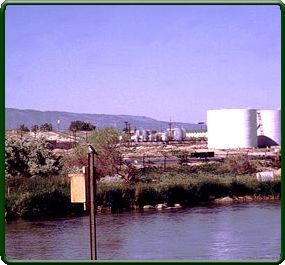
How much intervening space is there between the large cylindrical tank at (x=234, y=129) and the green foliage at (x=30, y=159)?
4.79 m

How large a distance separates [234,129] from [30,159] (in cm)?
560

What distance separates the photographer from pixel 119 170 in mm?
9664

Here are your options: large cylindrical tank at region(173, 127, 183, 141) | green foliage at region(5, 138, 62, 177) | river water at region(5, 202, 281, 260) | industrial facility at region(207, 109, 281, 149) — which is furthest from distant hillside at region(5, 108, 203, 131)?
large cylindrical tank at region(173, 127, 183, 141)

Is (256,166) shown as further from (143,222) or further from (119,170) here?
(143,222)

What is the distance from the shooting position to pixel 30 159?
904 cm

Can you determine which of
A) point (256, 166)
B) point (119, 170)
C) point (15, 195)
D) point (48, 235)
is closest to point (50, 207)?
point (15, 195)

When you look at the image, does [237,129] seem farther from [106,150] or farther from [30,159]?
[30,159]

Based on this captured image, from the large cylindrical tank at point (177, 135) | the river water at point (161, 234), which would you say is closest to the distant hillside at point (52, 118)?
the river water at point (161, 234)

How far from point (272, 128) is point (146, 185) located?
14.7 ft

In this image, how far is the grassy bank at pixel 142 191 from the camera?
7.12 meters

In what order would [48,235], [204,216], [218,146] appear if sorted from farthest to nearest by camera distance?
[218,146] → [204,216] → [48,235]

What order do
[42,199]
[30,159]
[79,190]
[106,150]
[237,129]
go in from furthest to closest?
[237,129], [106,150], [30,159], [42,199], [79,190]

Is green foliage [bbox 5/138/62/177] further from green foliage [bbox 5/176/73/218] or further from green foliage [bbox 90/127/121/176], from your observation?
green foliage [bbox 5/176/73/218]

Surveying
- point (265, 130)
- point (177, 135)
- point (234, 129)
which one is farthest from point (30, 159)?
point (177, 135)
